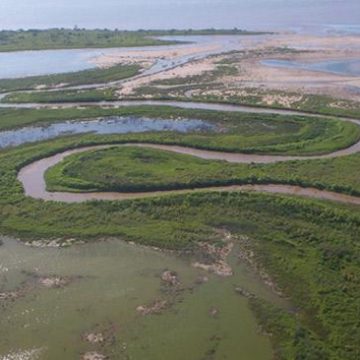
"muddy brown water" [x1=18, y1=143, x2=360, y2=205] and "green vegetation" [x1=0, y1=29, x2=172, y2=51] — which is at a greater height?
"green vegetation" [x1=0, y1=29, x2=172, y2=51]

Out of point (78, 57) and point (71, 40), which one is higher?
point (71, 40)

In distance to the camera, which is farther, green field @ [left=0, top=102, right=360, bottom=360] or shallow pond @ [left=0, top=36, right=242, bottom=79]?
shallow pond @ [left=0, top=36, right=242, bottom=79]

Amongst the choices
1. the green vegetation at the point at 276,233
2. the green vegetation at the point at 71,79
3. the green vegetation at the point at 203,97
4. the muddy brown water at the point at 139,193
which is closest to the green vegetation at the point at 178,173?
the muddy brown water at the point at 139,193

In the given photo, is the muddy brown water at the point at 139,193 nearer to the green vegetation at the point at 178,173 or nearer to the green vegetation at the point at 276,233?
the green vegetation at the point at 178,173

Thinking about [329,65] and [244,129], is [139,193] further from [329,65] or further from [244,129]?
[329,65]

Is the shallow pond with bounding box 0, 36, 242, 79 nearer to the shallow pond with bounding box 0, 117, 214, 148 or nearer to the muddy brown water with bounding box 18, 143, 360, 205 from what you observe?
the shallow pond with bounding box 0, 117, 214, 148

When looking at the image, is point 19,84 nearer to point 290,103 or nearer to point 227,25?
point 290,103

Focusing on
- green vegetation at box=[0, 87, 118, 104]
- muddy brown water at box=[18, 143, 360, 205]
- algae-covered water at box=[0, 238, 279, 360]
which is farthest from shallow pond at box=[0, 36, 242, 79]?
algae-covered water at box=[0, 238, 279, 360]

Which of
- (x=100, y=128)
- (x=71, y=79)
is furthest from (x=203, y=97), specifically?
(x=71, y=79)
